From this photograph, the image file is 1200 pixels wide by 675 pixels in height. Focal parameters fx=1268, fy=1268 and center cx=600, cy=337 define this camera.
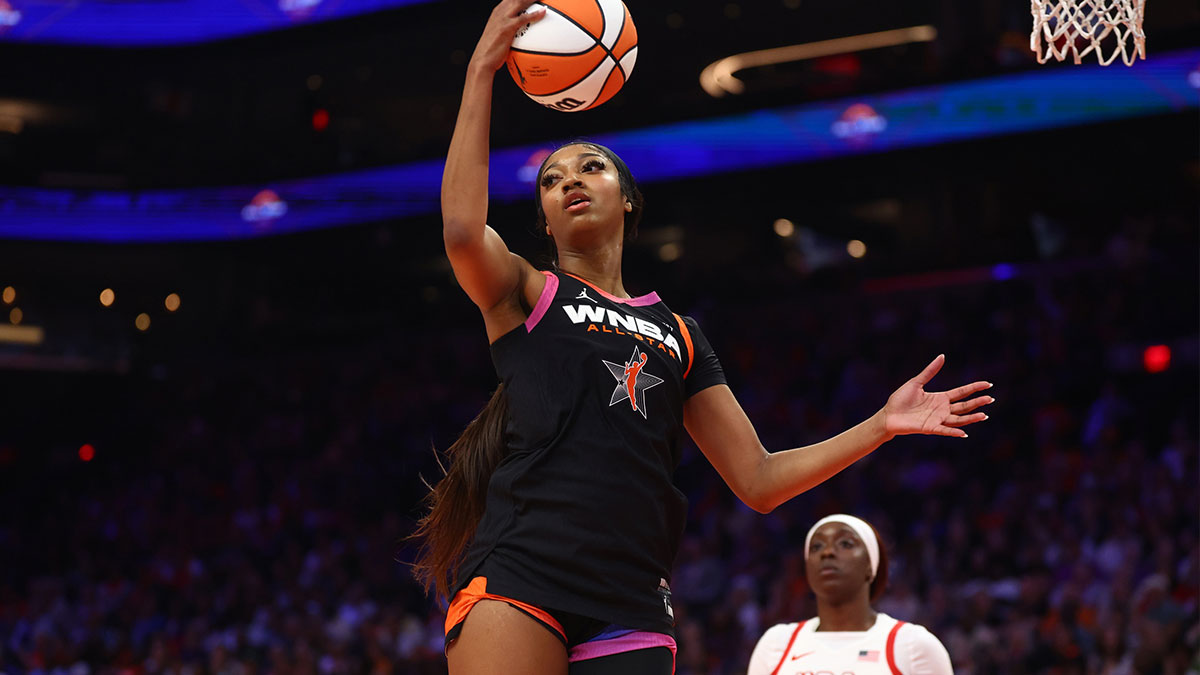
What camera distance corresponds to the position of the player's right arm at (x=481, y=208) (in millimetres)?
2529

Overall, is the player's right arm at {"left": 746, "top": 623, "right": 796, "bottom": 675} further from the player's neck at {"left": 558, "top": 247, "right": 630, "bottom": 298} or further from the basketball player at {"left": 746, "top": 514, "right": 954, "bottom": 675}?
the player's neck at {"left": 558, "top": 247, "right": 630, "bottom": 298}

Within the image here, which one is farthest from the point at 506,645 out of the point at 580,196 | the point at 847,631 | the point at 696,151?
the point at 696,151

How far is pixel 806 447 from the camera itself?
112 inches

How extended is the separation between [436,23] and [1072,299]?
34.4 ft

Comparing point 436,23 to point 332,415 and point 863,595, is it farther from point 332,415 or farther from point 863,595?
point 863,595

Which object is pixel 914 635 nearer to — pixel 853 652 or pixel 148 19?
pixel 853 652

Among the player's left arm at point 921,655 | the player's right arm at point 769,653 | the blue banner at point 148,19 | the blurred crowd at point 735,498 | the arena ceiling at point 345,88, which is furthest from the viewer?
the blue banner at point 148,19

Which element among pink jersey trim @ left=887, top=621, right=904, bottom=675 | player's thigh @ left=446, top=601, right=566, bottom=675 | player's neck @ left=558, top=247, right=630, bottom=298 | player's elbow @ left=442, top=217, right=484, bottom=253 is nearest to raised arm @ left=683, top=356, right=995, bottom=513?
player's neck @ left=558, top=247, right=630, bottom=298

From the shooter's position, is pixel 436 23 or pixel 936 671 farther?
pixel 436 23

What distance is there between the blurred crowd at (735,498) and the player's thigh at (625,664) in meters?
6.23

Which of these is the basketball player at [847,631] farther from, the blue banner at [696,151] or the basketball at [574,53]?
the blue banner at [696,151]

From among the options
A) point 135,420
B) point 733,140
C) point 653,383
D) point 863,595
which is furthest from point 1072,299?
point 135,420

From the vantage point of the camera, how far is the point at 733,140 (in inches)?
639

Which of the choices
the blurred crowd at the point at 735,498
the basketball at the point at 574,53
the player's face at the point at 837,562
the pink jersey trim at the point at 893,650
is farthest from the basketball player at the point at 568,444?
the blurred crowd at the point at 735,498
